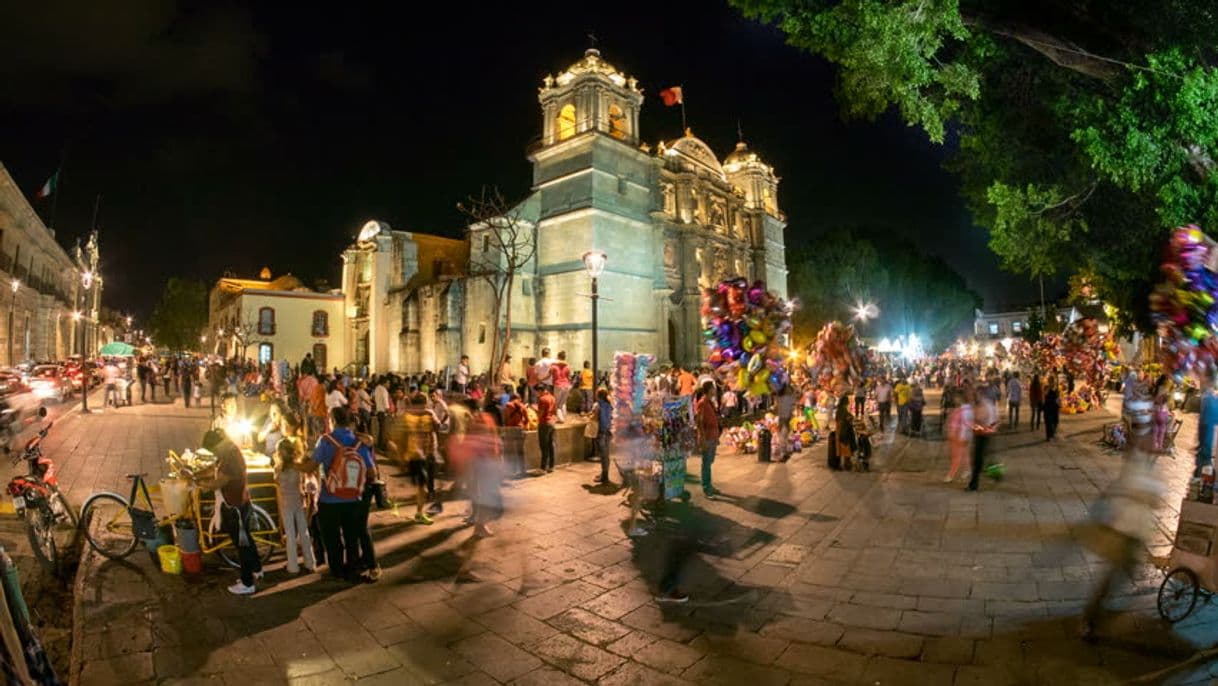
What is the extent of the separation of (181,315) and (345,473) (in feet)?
252

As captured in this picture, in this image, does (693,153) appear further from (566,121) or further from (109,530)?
(109,530)

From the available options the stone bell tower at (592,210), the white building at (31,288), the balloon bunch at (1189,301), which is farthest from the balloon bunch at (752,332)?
the white building at (31,288)

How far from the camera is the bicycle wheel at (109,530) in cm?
671

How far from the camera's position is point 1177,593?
4.83 m

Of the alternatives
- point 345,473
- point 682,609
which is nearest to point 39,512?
point 345,473

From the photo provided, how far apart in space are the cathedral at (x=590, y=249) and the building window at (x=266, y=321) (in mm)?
9156

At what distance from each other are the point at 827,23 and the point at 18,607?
36.6 feet

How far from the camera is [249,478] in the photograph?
6879 millimetres

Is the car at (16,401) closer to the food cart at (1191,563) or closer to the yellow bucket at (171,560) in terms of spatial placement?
the yellow bucket at (171,560)

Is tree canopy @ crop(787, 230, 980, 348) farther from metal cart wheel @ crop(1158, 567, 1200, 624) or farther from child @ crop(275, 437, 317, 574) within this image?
child @ crop(275, 437, 317, 574)

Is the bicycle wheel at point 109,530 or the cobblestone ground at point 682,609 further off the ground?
the bicycle wheel at point 109,530

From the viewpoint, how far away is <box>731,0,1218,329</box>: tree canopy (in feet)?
27.3

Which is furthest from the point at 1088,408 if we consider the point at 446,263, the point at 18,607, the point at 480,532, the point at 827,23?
the point at 446,263

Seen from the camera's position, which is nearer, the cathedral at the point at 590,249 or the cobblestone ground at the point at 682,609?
the cobblestone ground at the point at 682,609
